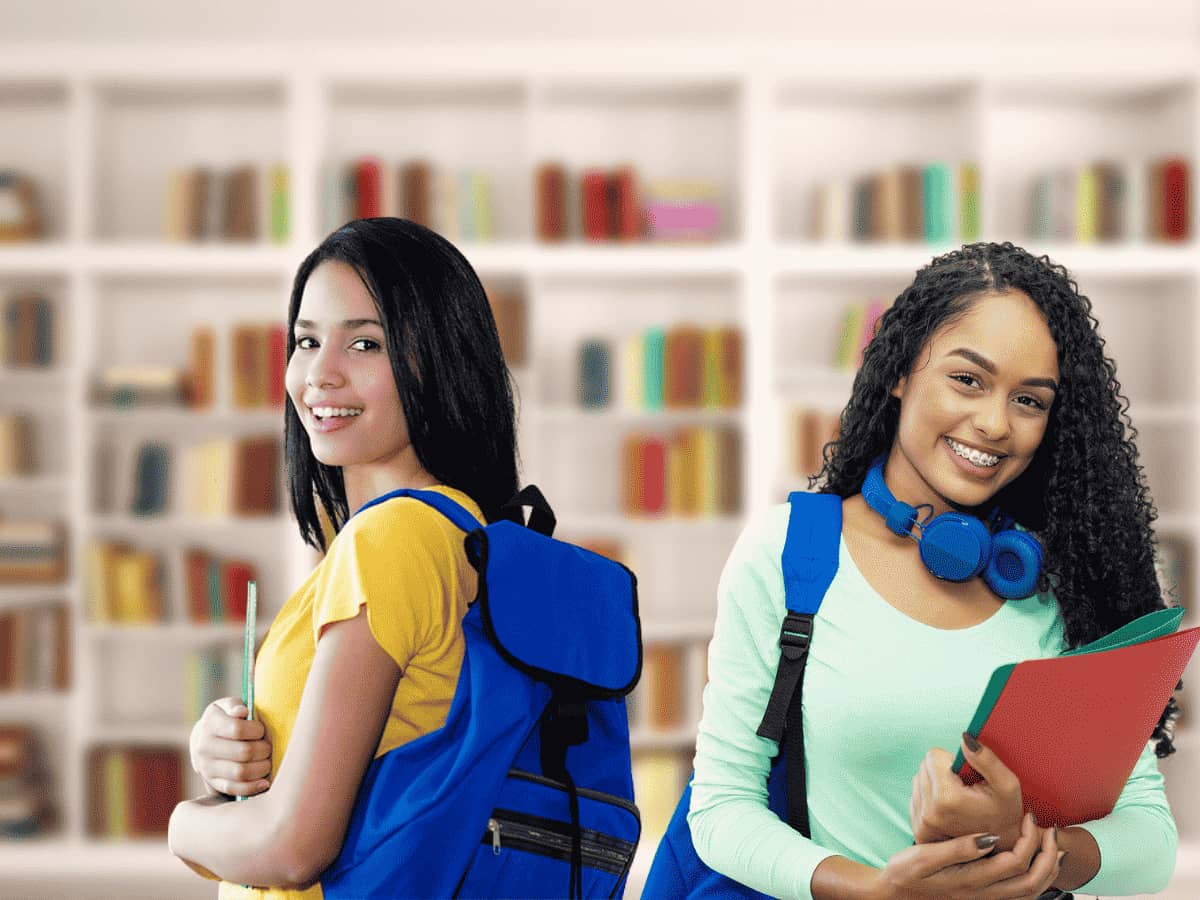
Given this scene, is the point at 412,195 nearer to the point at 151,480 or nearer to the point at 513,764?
the point at 151,480

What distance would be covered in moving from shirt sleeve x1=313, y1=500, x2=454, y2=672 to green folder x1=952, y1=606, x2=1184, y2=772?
0.46 meters

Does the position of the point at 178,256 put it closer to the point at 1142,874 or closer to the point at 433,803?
the point at 433,803

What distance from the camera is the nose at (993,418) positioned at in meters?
1.08

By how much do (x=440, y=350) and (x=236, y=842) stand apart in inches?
19.2

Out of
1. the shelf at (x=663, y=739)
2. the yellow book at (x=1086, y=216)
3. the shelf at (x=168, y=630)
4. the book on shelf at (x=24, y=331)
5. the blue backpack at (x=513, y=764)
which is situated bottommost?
the shelf at (x=663, y=739)

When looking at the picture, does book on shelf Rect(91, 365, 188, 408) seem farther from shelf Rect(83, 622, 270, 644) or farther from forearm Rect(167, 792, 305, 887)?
forearm Rect(167, 792, 305, 887)

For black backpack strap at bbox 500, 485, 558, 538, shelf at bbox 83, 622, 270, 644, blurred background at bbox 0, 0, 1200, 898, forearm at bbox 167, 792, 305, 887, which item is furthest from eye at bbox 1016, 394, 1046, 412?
shelf at bbox 83, 622, 270, 644

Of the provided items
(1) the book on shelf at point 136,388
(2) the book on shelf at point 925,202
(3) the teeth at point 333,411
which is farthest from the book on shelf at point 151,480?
(3) the teeth at point 333,411

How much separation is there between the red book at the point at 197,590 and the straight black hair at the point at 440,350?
2.82 metres

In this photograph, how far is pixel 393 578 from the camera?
1.00 m

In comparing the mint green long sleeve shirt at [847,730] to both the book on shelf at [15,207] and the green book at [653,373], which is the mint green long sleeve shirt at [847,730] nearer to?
the green book at [653,373]

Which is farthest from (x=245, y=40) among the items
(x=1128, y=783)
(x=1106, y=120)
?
(x=1128, y=783)

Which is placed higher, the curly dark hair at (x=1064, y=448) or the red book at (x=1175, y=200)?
the red book at (x=1175, y=200)

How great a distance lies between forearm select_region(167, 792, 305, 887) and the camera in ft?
3.26
